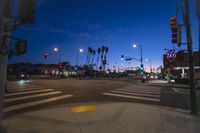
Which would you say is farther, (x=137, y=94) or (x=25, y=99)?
(x=137, y=94)

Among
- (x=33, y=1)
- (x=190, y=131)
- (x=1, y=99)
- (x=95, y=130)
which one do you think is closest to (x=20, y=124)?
(x=1, y=99)

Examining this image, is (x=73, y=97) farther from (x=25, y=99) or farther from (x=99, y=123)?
(x=99, y=123)

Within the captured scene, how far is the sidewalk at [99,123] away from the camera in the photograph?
5730 millimetres

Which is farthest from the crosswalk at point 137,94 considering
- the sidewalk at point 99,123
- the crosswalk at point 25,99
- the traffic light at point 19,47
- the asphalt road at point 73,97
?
the traffic light at point 19,47

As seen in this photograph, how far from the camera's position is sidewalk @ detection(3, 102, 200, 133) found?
573 centimetres

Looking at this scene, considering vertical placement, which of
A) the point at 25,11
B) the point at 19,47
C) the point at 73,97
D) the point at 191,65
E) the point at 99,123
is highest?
the point at 25,11

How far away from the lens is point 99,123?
21.0 ft

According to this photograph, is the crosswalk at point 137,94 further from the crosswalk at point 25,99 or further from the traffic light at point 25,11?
the traffic light at point 25,11

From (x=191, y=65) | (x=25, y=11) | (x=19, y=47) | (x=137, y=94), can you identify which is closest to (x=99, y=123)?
(x=19, y=47)

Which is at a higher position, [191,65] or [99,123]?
[191,65]

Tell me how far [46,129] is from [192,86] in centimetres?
669

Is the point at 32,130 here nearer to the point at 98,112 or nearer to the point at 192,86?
the point at 98,112

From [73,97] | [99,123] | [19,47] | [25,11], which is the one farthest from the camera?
[73,97]

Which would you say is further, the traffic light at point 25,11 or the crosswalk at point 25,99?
the crosswalk at point 25,99
